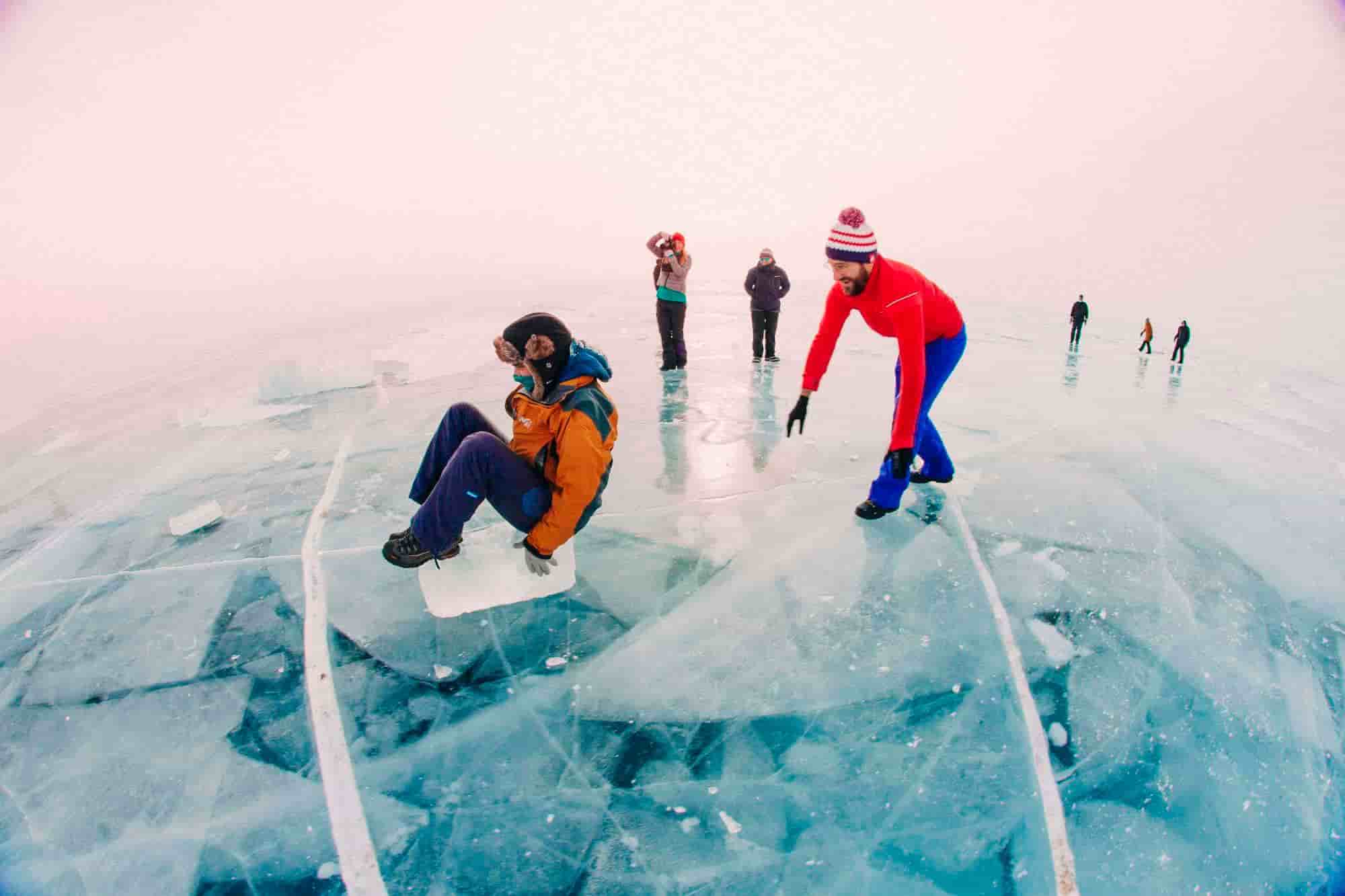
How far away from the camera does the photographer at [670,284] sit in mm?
6316

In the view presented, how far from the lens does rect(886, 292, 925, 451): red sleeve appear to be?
2695 mm

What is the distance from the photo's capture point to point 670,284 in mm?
6359

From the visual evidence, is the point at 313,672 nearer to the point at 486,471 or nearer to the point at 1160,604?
the point at 486,471

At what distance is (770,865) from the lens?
1.60 metres

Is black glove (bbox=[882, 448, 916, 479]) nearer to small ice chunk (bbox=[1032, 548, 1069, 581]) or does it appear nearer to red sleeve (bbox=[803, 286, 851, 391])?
red sleeve (bbox=[803, 286, 851, 391])

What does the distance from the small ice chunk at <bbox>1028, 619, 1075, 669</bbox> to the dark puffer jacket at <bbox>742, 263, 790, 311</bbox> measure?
498 cm

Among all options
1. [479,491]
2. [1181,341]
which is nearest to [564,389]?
[479,491]

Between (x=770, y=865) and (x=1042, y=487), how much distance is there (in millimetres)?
2820

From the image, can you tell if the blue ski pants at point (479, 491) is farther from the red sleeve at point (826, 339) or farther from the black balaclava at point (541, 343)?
the red sleeve at point (826, 339)

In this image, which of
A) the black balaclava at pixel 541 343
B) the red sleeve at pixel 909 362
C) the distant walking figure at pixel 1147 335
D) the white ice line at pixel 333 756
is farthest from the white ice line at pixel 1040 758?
the distant walking figure at pixel 1147 335

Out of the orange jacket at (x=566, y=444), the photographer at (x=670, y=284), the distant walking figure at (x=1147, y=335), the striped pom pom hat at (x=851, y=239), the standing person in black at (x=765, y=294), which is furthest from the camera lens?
the distant walking figure at (x=1147, y=335)

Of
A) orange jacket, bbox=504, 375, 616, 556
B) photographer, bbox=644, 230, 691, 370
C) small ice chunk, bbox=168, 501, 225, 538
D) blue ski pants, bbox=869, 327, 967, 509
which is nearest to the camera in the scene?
orange jacket, bbox=504, 375, 616, 556

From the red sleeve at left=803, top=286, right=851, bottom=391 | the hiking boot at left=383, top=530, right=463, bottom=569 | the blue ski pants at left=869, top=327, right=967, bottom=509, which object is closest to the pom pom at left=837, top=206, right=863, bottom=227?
the red sleeve at left=803, top=286, right=851, bottom=391

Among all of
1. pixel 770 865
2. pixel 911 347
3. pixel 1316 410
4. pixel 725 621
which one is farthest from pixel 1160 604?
pixel 1316 410
